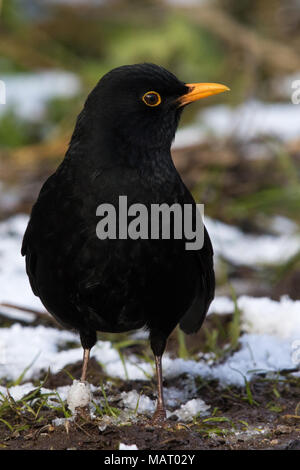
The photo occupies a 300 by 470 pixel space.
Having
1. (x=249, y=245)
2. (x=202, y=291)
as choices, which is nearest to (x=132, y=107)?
(x=202, y=291)

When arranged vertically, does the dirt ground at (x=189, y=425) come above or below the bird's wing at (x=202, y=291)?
below

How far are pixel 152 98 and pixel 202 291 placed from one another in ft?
3.17

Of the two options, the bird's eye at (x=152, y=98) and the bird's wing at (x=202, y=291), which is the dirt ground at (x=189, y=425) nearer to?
the bird's wing at (x=202, y=291)

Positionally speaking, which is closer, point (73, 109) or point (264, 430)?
point (264, 430)

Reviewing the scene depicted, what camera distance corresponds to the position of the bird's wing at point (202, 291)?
382cm

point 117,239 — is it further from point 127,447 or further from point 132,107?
point 127,447

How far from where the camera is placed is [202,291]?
13.1 feet

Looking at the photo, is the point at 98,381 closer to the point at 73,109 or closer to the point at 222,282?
the point at 222,282

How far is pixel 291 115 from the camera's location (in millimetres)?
9047
